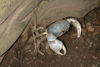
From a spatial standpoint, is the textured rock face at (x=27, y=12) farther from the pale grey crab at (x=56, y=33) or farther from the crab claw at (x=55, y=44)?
the crab claw at (x=55, y=44)

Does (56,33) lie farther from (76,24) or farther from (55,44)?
(76,24)

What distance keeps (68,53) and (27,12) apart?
1.11 metres

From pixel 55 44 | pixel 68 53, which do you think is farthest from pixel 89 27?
pixel 55 44

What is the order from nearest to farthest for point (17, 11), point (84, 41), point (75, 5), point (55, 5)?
point (17, 11)
point (55, 5)
point (75, 5)
point (84, 41)

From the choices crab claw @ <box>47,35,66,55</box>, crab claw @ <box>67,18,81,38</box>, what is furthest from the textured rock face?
crab claw @ <box>47,35,66,55</box>

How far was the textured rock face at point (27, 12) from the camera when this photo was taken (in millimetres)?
1578

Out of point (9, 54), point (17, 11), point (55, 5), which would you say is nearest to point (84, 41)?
point (55, 5)

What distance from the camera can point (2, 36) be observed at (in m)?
1.79

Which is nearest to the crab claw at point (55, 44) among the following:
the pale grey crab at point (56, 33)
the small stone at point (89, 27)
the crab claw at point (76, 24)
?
the pale grey crab at point (56, 33)

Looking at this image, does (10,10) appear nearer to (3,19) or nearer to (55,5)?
(3,19)

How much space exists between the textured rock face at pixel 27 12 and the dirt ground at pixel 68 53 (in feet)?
0.87

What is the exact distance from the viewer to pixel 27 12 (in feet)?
6.24

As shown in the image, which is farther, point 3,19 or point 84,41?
point 84,41

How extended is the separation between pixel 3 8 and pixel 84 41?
173cm
